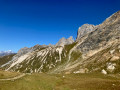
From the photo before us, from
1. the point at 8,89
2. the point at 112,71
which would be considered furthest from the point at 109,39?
the point at 8,89

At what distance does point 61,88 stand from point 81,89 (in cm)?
593

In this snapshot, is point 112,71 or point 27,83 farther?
point 112,71

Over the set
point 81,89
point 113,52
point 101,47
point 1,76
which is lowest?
point 81,89

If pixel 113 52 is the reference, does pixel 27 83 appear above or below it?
below

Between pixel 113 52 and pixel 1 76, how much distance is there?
120832mm

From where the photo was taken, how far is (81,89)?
3503 cm

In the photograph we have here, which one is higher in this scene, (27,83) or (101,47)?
(101,47)

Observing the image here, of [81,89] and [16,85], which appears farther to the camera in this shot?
[81,89]

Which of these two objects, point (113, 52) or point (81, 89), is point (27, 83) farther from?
point (113, 52)

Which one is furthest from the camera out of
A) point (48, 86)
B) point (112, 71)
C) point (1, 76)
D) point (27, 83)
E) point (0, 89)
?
point (112, 71)

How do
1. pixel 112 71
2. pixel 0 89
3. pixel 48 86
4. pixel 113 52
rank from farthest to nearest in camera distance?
pixel 113 52 → pixel 112 71 → pixel 48 86 → pixel 0 89

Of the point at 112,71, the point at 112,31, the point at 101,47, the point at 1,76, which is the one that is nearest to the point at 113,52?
the point at 112,71

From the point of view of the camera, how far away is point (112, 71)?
10206 cm

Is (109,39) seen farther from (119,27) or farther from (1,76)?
(1,76)
